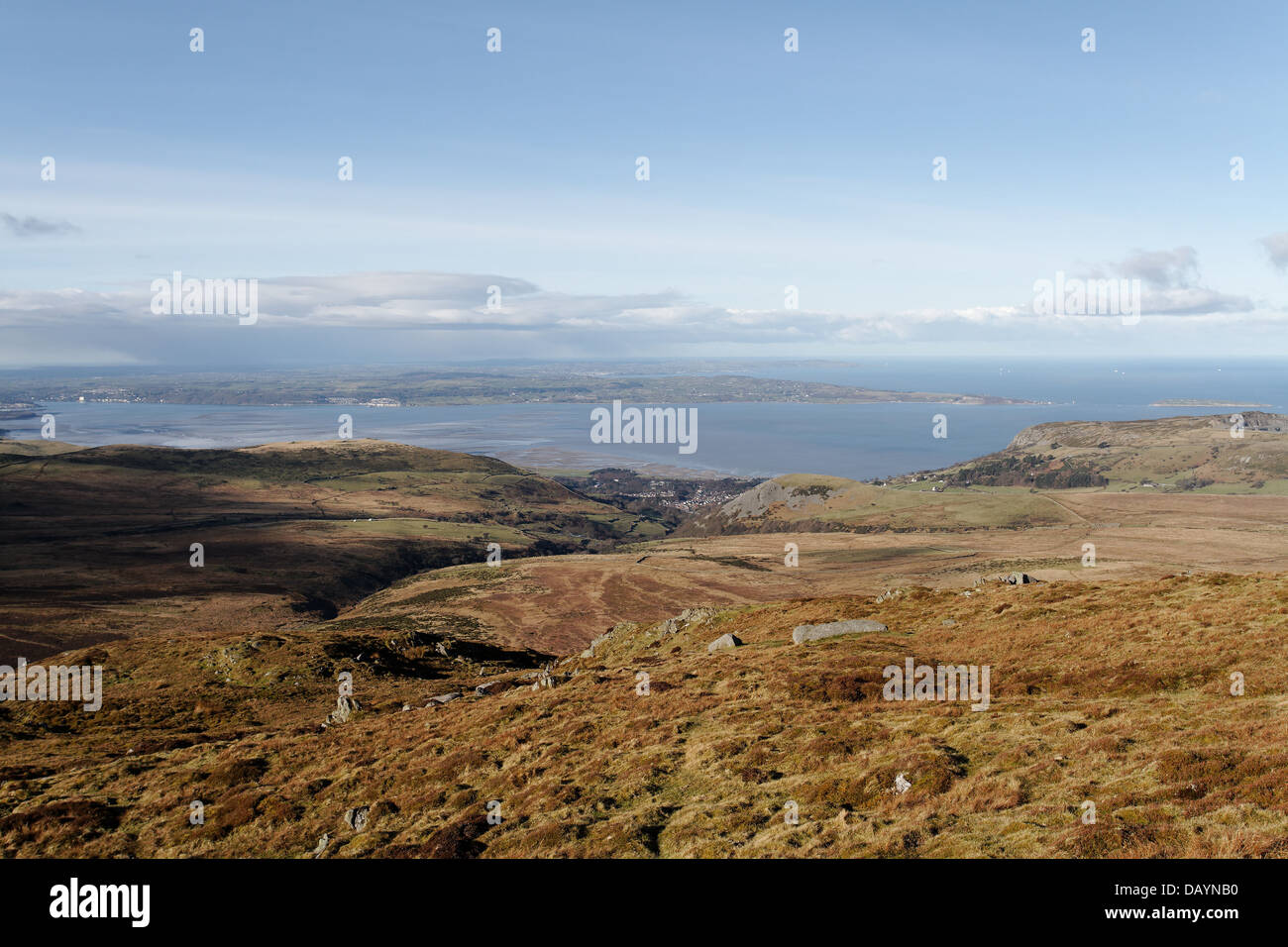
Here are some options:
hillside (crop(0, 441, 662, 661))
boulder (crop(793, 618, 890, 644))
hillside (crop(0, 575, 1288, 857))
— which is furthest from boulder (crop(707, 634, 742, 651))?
hillside (crop(0, 441, 662, 661))

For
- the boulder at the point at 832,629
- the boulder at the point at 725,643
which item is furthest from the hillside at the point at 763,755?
the boulder at the point at 725,643

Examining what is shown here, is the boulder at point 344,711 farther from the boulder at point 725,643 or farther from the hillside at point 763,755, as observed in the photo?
the boulder at point 725,643

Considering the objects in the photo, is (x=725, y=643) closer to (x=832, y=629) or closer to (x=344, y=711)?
(x=832, y=629)

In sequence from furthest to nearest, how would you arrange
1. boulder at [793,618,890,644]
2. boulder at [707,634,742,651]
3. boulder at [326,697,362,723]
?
boulder at [707,634,742,651] → boulder at [793,618,890,644] → boulder at [326,697,362,723]

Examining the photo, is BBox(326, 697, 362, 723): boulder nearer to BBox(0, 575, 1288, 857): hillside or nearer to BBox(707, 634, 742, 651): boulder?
BBox(0, 575, 1288, 857): hillside

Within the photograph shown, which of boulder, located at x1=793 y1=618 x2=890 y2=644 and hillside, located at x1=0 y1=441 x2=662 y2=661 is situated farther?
hillside, located at x1=0 y1=441 x2=662 y2=661
